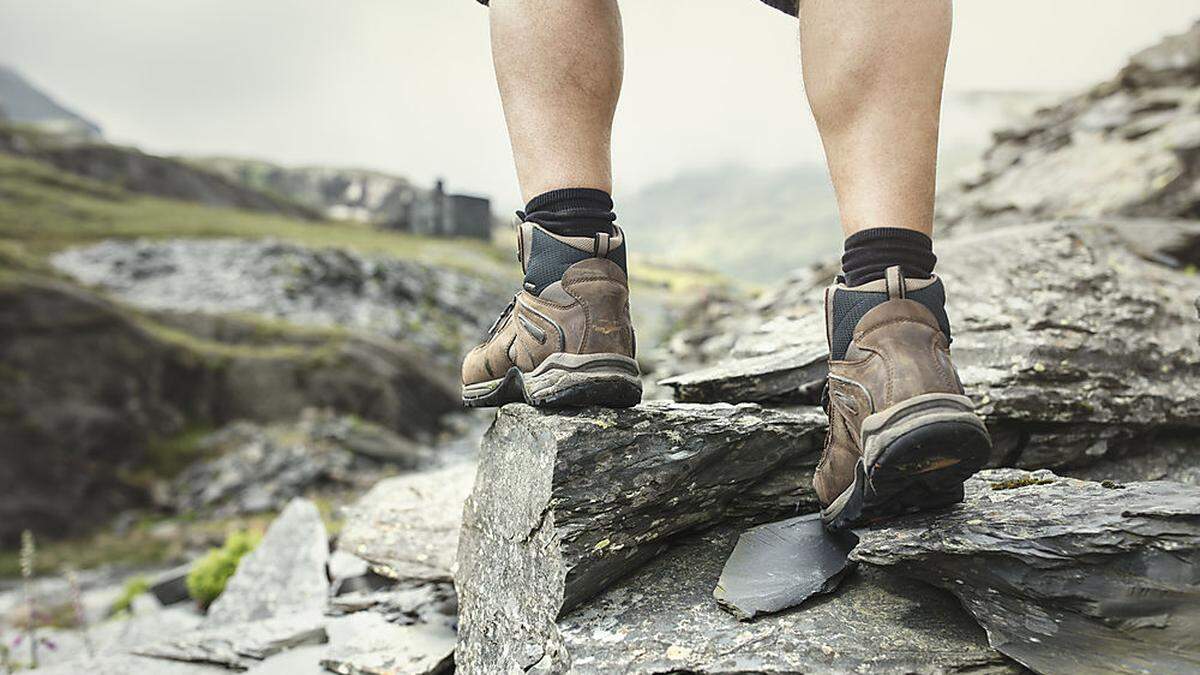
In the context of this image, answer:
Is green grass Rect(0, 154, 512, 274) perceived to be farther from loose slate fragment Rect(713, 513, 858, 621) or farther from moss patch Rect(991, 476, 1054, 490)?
moss patch Rect(991, 476, 1054, 490)

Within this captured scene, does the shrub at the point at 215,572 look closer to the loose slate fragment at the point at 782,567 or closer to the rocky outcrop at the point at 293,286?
the loose slate fragment at the point at 782,567

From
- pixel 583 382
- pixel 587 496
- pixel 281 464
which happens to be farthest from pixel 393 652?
pixel 281 464

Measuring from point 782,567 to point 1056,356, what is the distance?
243 cm

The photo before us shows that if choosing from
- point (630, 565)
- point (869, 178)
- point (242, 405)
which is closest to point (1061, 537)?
point (869, 178)

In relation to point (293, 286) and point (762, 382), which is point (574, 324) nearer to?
point (762, 382)

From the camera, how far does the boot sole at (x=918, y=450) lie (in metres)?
2.29

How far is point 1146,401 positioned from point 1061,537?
236 cm

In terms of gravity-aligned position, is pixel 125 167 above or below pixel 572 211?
above

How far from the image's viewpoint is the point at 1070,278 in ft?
16.5

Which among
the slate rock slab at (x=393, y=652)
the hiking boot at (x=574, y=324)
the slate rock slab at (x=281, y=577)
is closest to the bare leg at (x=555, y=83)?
the hiking boot at (x=574, y=324)

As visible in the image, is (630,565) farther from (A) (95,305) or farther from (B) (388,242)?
(B) (388,242)

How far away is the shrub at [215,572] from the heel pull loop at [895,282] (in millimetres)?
8060

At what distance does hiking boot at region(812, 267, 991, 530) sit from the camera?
91.4 inches

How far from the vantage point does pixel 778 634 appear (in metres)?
2.56
